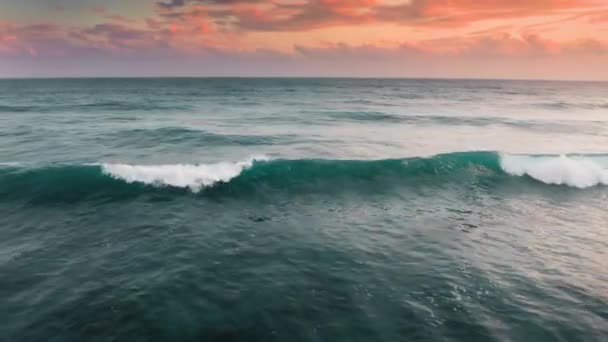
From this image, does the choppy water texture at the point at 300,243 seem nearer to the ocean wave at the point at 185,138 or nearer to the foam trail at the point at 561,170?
the foam trail at the point at 561,170

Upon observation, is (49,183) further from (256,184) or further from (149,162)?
(256,184)

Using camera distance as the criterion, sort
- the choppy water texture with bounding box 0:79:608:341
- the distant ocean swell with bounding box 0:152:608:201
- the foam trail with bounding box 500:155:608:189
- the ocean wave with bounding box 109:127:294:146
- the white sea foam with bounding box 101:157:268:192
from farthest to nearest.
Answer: the ocean wave with bounding box 109:127:294:146, the foam trail with bounding box 500:155:608:189, the white sea foam with bounding box 101:157:268:192, the distant ocean swell with bounding box 0:152:608:201, the choppy water texture with bounding box 0:79:608:341

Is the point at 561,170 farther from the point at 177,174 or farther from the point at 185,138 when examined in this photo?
the point at 185,138

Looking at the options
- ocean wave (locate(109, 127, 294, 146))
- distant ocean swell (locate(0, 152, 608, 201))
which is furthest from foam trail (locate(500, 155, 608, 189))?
ocean wave (locate(109, 127, 294, 146))

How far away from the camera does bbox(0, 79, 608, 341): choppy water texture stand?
8.30 metres

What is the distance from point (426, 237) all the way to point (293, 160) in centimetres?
987

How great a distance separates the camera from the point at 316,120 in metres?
39.7

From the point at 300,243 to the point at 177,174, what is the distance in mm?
8409

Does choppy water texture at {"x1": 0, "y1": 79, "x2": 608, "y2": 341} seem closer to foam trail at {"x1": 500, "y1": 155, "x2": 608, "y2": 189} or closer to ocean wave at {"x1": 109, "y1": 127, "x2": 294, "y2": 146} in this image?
foam trail at {"x1": 500, "y1": 155, "x2": 608, "y2": 189}

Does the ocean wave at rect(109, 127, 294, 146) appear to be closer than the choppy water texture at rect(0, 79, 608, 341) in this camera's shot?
No

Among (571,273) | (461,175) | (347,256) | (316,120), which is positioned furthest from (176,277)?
(316,120)

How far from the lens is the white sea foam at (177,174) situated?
17.5 metres

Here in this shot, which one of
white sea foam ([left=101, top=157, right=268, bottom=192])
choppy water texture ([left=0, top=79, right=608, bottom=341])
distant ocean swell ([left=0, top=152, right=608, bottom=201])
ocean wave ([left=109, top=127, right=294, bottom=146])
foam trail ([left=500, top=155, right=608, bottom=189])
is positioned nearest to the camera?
choppy water texture ([left=0, top=79, right=608, bottom=341])

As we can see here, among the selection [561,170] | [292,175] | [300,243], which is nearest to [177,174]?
[292,175]
